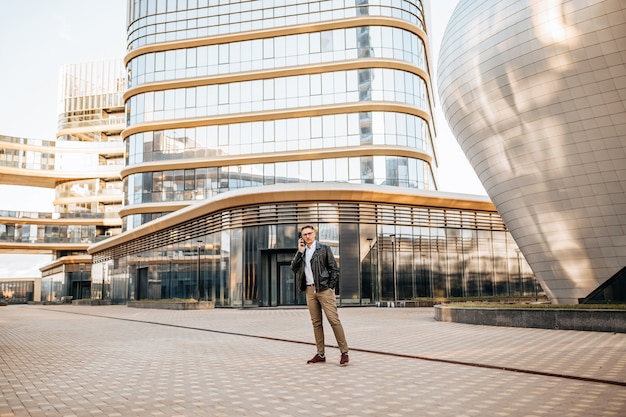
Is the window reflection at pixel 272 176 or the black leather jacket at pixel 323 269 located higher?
the window reflection at pixel 272 176

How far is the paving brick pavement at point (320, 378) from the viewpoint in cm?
561

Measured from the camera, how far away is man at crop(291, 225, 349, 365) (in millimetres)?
8469

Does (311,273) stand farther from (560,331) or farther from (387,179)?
(387,179)

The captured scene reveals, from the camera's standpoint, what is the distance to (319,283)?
856 cm

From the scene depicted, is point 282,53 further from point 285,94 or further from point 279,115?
point 279,115

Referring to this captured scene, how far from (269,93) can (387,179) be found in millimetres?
11688

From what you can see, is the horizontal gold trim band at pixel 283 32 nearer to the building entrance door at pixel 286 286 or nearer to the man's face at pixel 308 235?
the building entrance door at pixel 286 286

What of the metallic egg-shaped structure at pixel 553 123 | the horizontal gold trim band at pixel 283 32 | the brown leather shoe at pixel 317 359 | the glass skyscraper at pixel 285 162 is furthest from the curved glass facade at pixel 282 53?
the brown leather shoe at pixel 317 359

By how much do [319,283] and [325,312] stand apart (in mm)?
418

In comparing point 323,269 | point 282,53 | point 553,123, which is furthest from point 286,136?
point 323,269

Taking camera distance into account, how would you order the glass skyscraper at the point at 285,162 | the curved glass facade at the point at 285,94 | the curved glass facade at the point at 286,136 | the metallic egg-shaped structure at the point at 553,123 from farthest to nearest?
1. the curved glass facade at the point at 285,94
2. the curved glass facade at the point at 286,136
3. the glass skyscraper at the point at 285,162
4. the metallic egg-shaped structure at the point at 553,123

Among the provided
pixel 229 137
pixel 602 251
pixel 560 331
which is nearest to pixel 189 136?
pixel 229 137

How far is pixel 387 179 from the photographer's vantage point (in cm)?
4462

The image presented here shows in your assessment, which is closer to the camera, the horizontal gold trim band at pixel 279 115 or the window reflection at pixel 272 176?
the window reflection at pixel 272 176
